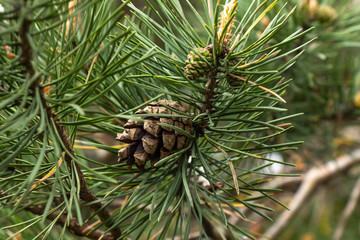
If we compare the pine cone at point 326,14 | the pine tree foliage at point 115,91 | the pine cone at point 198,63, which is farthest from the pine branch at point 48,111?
the pine cone at point 326,14

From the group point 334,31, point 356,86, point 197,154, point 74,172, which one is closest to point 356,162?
point 356,86

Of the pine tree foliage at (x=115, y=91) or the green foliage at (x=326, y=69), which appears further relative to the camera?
the green foliage at (x=326, y=69)

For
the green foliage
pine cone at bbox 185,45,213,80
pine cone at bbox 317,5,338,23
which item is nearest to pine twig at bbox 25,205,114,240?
pine cone at bbox 185,45,213,80

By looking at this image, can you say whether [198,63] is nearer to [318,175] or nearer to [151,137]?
[151,137]

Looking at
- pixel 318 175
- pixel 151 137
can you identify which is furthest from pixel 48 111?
pixel 318 175

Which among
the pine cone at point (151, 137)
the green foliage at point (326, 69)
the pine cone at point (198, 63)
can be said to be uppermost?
the pine cone at point (198, 63)

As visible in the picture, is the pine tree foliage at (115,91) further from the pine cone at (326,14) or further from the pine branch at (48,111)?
the pine cone at (326,14)

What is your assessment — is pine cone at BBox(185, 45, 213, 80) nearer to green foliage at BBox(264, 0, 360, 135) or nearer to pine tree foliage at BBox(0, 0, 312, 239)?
pine tree foliage at BBox(0, 0, 312, 239)
